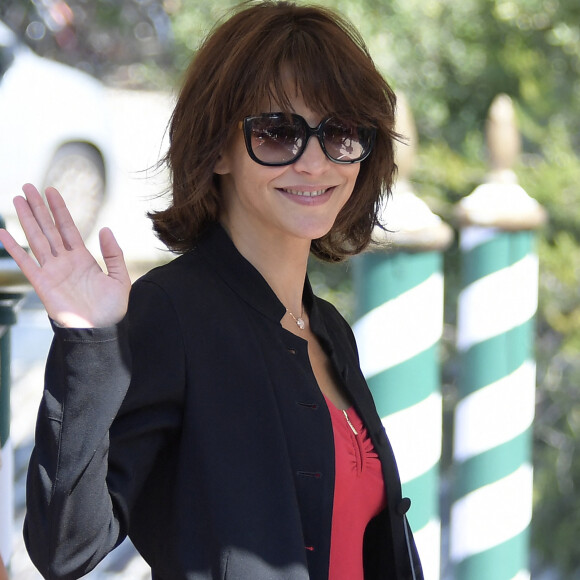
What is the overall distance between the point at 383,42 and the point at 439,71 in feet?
1.37

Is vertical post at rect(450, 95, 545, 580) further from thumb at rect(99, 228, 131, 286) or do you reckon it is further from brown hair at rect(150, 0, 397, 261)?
thumb at rect(99, 228, 131, 286)

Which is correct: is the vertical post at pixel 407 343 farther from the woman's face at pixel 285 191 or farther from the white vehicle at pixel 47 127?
the white vehicle at pixel 47 127

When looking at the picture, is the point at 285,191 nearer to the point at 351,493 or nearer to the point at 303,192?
the point at 303,192

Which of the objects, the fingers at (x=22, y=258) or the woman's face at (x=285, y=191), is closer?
the fingers at (x=22, y=258)

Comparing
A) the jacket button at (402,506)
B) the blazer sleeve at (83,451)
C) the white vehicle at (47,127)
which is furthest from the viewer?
the white vehicle at (47,127)

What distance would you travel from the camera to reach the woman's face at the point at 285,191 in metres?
1.53

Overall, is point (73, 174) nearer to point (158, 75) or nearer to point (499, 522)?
point (158, 75)

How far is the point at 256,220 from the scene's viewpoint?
1.58 m

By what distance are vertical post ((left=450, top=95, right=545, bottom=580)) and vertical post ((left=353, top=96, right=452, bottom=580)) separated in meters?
0.23

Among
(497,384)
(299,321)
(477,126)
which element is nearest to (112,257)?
(299,321)

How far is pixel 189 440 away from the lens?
1.34 meters

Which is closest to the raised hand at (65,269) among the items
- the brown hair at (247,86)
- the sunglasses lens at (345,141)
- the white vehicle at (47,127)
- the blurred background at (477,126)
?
the brown hair at (247,86)

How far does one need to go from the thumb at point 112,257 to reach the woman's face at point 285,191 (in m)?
0.35

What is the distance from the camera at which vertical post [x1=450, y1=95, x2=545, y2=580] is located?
2.94 metres
